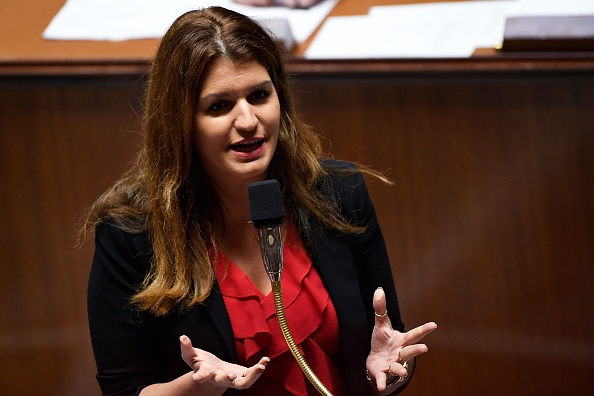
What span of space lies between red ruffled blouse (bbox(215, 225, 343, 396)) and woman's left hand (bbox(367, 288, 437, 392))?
61 millimetres

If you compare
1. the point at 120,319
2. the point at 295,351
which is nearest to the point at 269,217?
the point at 295,351

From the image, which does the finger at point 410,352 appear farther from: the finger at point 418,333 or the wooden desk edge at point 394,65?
the wooden desk edge at point 394,65

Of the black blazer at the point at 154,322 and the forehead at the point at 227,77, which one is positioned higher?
the forehead at the point at 227,77

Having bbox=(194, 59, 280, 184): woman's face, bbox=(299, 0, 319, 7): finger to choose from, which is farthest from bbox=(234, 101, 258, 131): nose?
bbox=(299, 0, 319, 7): finger

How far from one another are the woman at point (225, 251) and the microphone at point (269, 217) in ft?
0.64

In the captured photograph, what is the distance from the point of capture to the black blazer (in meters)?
1.25

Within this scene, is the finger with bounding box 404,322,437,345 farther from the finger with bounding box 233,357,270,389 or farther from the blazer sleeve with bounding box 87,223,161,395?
the blazer sleeve with bounding box 87,223,161,395

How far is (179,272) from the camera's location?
1252mm

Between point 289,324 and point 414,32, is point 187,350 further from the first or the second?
point 414,32

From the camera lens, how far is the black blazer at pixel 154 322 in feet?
4.10

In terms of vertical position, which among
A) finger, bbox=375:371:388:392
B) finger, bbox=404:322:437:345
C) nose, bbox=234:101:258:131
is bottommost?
finger, bbox=375:371:388:392

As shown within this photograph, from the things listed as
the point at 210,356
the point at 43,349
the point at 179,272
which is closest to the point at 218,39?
the point at 179,272

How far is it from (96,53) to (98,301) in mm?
628

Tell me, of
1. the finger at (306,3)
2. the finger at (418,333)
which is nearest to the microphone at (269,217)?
the finger at (418,333)
